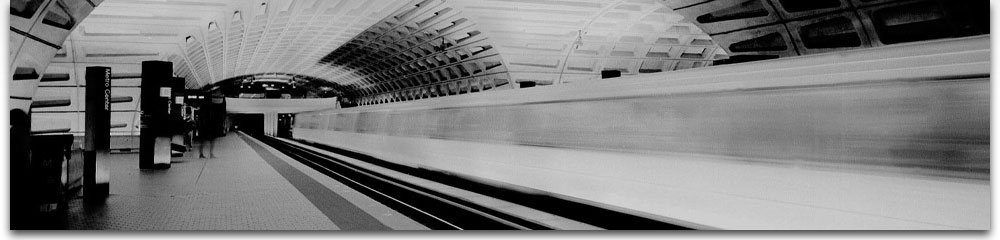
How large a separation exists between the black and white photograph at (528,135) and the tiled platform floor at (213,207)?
0.03 meters

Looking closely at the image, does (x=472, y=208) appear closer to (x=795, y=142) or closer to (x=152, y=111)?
(x=795, y=142)

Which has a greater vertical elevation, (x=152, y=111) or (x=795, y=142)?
(x=152, y=111)

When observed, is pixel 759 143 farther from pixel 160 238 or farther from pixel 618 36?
pixel 618 36

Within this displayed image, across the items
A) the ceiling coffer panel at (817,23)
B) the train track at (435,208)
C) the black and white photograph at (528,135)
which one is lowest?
the train track at (435,208)

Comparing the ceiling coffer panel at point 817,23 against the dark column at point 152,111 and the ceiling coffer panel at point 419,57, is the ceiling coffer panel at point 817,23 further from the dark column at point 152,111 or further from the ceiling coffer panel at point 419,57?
the dark column at point 152,111

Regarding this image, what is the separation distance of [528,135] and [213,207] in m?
3.06

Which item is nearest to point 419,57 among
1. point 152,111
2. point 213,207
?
point 152,111

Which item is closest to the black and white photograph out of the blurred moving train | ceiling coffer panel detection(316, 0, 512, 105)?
the blurred moving train

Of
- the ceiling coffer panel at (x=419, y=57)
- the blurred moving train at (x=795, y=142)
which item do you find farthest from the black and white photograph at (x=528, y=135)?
the ceiling coffer panel at (x=419, y=57)

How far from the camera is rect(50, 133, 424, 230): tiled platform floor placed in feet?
16.9

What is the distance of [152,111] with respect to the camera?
32.9ft

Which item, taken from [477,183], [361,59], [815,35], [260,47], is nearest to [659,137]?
[477,183]

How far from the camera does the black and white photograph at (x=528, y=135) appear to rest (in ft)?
11.6

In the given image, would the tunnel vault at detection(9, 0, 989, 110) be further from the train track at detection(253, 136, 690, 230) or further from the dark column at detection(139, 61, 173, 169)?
the train track at detection(253, 136, 690, 230)
